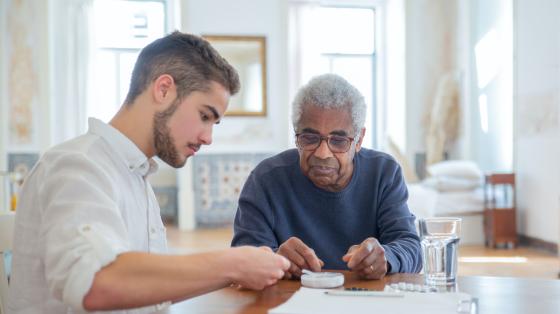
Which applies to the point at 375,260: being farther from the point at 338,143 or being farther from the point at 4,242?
the point at 4,242

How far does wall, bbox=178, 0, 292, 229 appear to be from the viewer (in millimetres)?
7738

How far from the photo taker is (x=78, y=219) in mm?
958

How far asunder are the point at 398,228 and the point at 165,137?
2.73 feet

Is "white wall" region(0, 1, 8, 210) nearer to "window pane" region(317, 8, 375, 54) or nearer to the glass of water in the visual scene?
"window pane" region(317, 8, 375, 54)

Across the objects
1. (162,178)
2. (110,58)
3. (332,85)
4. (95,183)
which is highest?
(110,58)

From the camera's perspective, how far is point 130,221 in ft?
4.09

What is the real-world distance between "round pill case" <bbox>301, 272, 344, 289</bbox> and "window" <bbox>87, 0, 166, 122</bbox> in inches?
293

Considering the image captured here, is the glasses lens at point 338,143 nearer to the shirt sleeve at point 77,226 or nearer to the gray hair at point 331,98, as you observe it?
the gray hair at point 331,98

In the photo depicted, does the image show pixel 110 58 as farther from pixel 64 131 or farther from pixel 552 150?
pixel 552 150

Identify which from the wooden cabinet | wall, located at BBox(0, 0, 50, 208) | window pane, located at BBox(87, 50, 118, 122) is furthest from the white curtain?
wall, located at BBox(0, 0, 50, 208)

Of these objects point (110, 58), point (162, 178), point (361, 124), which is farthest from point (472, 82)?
point (361, 124)

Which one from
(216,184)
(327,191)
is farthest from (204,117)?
(216,184)

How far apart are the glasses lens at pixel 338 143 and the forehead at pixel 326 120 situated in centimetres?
2

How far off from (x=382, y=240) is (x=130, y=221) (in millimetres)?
854
